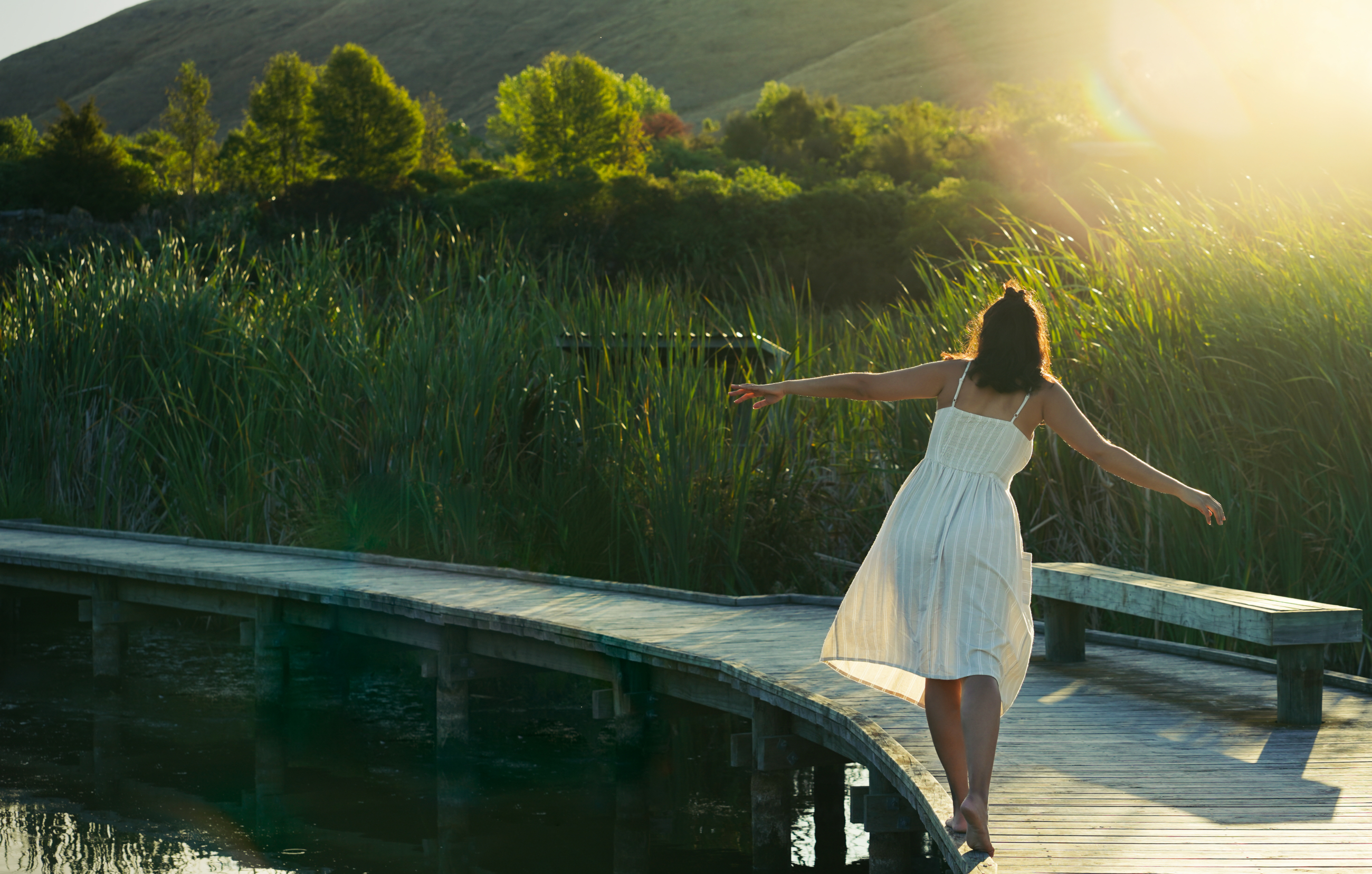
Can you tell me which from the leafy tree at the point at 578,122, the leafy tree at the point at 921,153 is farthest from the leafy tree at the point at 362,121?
the leafy tree at the point at 921,153

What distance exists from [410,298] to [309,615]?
8.95 ft

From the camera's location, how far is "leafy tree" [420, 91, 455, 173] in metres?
47.8

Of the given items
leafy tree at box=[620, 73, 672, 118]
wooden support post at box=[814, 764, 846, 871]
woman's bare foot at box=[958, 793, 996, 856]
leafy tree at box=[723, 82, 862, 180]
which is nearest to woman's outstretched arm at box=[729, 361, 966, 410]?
woman's bare foot at box=[958, 793, 996, 856]

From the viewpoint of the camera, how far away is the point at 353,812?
236 inches

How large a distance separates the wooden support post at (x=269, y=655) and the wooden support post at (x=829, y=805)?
3.04 meters

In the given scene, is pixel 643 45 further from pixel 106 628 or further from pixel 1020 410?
pixel 1020 410

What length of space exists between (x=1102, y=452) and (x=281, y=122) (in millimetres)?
45456

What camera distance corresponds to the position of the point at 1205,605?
4.39m

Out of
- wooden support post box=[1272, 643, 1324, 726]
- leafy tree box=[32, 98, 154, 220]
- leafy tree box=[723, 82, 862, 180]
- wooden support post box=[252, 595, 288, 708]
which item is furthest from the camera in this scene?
leafy tree box=[723, 82, 862, 180]

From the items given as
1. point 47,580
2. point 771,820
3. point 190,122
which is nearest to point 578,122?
point 190,122

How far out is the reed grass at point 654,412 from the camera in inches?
230

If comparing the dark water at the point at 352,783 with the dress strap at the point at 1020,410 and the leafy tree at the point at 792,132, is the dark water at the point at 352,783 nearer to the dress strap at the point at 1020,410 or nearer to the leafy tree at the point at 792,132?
the dress strap at the point at 1020,410

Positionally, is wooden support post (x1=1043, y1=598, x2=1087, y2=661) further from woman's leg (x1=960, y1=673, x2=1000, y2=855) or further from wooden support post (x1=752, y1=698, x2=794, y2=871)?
woman's leg (x1=960, y1=673, x2=1000, y2=855)

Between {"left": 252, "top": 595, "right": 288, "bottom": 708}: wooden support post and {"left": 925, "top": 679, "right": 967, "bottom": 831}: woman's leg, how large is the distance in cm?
468
